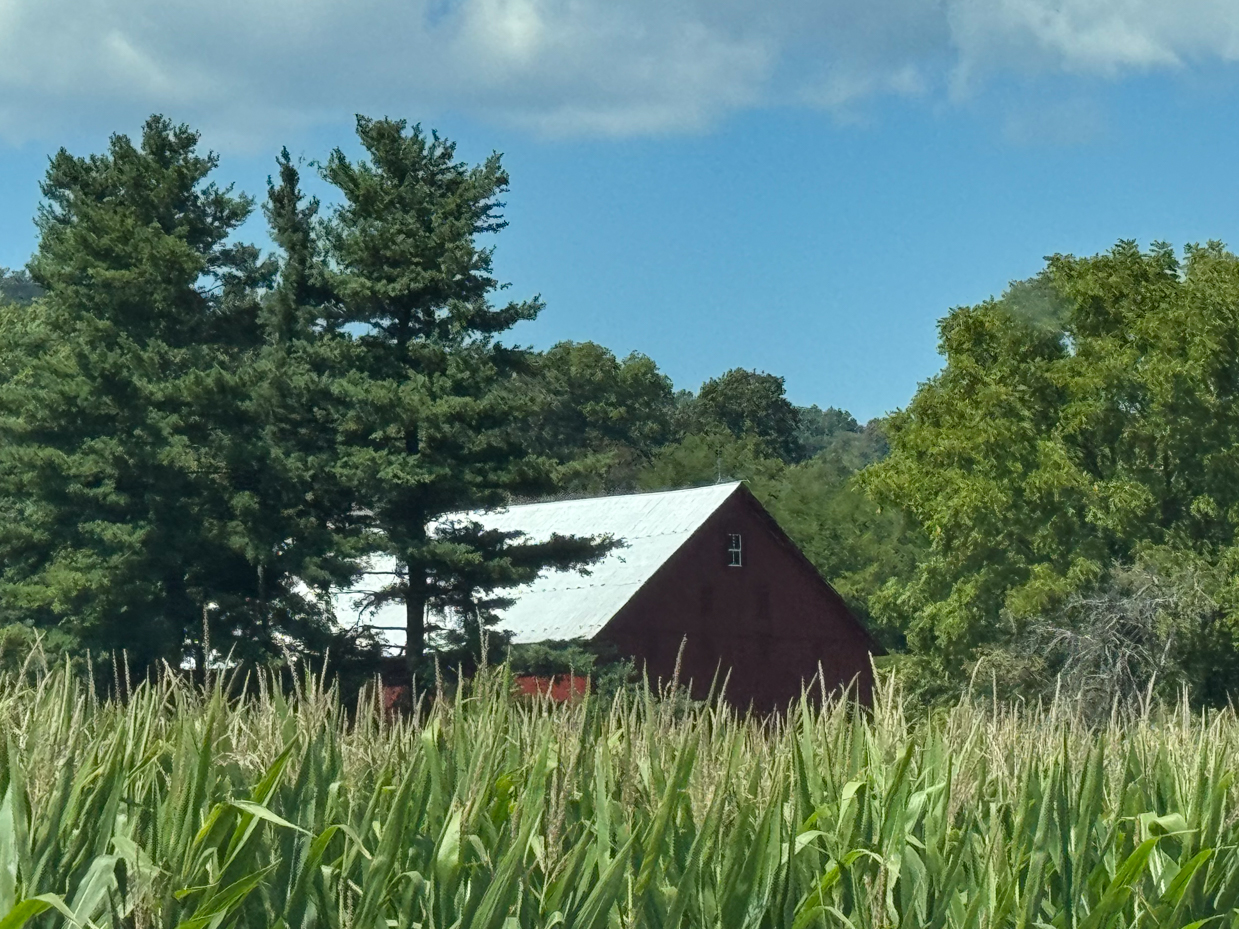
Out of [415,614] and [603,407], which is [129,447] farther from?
[603,407]

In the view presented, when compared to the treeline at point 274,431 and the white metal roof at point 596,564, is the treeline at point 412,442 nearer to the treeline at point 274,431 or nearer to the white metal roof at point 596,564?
the treeline at point 274,431

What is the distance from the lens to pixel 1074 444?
3173 centimetres

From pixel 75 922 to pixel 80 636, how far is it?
2463cm

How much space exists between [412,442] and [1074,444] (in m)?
12.3

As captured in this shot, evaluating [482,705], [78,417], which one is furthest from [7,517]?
[482,705]

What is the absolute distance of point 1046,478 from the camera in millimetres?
30109

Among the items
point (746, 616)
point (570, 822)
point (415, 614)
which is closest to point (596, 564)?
point (415, 614)

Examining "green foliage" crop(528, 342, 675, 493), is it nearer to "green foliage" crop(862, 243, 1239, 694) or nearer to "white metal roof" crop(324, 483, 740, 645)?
"white metal roof" crop(324, 483, 740, 645)

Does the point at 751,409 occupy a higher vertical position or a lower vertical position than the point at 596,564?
higher

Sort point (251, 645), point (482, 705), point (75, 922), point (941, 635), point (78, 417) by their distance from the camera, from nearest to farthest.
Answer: point (75, 922)
point (482, 705)
point (251, 645)
point (78, 417)
point (941, 635)

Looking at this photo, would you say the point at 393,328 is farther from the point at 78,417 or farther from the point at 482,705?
the point at 482,705

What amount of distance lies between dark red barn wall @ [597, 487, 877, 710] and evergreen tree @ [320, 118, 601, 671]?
9.27 m

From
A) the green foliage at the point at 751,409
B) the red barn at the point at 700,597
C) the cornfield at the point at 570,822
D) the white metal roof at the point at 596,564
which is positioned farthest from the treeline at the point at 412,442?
the green foliage at the point at 751,409

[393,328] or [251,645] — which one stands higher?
[393,328]
